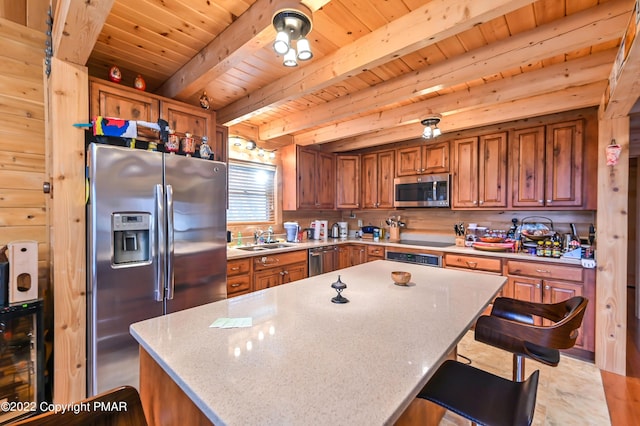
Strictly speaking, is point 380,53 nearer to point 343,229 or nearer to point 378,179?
point 378,179

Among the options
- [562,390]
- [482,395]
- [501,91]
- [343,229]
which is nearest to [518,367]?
[482,395]

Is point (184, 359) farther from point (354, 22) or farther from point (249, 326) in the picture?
point (354, 22)

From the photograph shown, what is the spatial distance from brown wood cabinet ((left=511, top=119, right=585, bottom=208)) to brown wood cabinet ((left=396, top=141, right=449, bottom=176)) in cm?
77

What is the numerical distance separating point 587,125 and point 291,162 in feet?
11.0

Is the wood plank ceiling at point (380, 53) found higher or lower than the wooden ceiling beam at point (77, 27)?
higher

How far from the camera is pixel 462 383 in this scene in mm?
1096

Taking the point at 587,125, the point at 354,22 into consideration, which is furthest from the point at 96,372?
the point at 587,125

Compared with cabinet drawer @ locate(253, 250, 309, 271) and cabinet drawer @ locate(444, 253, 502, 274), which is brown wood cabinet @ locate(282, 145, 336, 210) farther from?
cabinet drawer @ locate(444, 253, 502, 274)

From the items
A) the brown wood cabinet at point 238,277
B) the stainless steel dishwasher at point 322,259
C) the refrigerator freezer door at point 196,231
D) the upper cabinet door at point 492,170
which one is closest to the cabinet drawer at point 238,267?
the brown wood cabinet at point 238,277

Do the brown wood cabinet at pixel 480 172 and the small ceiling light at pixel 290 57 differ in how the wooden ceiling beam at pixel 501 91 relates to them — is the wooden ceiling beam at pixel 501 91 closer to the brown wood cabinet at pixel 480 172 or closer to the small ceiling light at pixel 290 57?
the brown wood cabinet at pixel 480 172

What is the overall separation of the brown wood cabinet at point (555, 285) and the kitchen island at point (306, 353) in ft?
5.13

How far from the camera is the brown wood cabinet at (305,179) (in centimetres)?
411

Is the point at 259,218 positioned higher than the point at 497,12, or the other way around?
the point at 497,12

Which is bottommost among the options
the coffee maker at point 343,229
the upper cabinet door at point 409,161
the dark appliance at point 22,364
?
the dark appliance at point 22,364
